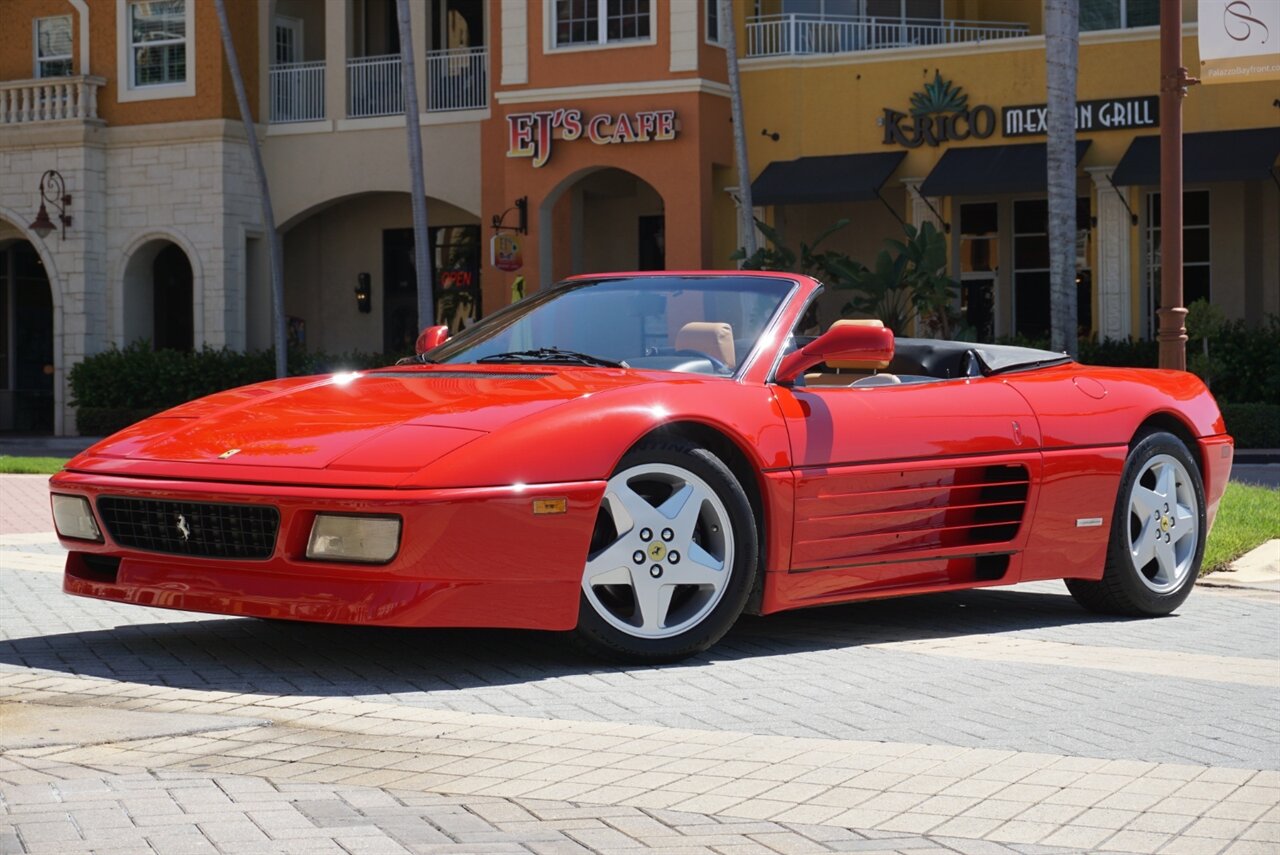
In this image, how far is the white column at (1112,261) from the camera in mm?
26922

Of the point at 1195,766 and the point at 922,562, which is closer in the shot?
the point at 1195,766

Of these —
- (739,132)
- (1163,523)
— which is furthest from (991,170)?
(1163,523)

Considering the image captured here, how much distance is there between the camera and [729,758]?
4973 mm

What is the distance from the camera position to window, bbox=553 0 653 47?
94.1ft

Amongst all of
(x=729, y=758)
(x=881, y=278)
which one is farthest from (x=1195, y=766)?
(x=881, y=278)

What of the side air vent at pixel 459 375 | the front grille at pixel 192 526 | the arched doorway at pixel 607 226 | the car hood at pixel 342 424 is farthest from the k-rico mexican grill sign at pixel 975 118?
the front grille at pixel 192 526

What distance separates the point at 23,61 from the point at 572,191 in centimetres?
1033

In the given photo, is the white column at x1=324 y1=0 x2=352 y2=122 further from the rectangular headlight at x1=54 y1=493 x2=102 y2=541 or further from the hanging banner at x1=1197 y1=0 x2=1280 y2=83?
the rectangular headlight at x1=54 y1=493 x2=102 y2=541

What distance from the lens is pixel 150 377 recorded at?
3122 centimetres

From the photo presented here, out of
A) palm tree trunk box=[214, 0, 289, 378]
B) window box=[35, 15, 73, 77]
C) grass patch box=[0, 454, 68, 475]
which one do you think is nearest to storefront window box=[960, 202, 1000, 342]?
palm tree trunk box=[214, 0, 289, 378]

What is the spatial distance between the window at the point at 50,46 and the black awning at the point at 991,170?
51.1 feet

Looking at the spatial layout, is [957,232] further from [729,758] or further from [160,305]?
[729,758]

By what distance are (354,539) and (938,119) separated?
75.1ft

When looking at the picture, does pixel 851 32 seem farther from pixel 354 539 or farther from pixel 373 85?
pixel 354 539
